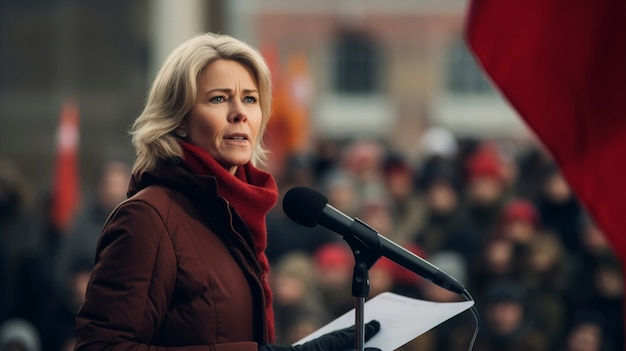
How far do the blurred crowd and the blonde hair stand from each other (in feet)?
16.0

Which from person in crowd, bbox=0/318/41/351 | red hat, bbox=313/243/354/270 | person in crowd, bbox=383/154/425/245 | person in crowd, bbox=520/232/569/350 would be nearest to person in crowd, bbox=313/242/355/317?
red hat, bbox=313/243/354/270

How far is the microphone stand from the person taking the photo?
11.2 feet

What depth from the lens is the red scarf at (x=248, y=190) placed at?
3.58 metres

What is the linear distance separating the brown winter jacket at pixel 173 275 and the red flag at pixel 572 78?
1.26 metres

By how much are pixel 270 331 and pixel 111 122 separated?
1756 cm

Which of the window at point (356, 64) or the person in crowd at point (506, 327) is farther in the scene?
the window at point (356, 64)

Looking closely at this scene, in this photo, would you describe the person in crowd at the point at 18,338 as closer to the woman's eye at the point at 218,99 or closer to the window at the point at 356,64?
the woman's eye at the point at 218,99

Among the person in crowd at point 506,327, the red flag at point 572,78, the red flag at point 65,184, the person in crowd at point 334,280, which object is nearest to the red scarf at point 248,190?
the red flag at point 572,78

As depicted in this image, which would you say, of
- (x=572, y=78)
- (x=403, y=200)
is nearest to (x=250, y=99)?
(x=572, y=78)

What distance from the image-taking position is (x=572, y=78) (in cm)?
452

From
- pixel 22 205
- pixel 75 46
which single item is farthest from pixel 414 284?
pixel 75 46

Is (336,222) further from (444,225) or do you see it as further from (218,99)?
(444,225)

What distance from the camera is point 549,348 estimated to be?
8.78 metres

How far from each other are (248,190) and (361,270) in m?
0.37
